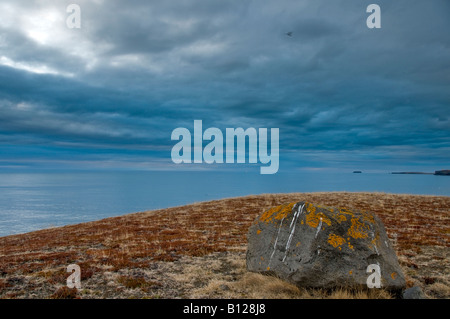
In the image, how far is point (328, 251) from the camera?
9.60m

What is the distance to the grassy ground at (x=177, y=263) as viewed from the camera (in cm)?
994

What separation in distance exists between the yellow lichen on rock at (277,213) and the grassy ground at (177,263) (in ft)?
7.31

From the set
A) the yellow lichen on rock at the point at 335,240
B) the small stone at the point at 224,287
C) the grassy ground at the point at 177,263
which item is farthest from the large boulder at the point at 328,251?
the small stone at the point at 224,287

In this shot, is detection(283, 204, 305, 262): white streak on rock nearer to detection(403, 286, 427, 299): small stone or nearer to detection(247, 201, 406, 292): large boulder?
detection(247, 201, 406, 292): large boulder

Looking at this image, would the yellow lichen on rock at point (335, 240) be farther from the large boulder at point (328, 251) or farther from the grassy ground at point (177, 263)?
the grassy ground at point (177, 263)

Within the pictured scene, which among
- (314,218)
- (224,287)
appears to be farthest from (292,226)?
(224,287)

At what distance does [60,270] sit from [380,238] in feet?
42.3

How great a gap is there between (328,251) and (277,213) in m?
2.53

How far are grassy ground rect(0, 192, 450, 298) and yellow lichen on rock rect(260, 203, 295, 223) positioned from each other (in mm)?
2227

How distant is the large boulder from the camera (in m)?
9.34

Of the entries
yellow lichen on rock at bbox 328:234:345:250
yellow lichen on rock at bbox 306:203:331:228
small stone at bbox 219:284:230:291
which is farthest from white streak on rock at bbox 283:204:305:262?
small stone at bbox 219:284:230:291
